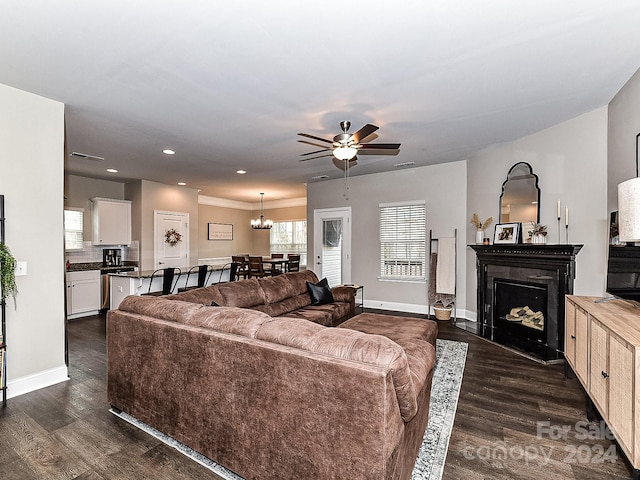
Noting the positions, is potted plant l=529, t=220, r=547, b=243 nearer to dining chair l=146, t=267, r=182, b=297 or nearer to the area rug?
the area rug

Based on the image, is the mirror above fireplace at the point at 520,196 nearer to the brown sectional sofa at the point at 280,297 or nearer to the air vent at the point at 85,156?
the brown sectional sofa at the point at 280,297

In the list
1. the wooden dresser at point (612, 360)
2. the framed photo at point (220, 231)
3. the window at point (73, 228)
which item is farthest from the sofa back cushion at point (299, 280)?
the framed photo at point (220, 231)

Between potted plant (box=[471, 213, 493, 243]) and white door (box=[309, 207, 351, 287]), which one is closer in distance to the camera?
potted plant (box=[471, 213, 493, 243])

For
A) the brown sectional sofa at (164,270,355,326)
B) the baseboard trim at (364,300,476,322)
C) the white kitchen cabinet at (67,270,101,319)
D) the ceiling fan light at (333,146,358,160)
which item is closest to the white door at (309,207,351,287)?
the baseboard trim at (364,300,476,322)

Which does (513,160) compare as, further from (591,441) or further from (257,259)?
(257,259)

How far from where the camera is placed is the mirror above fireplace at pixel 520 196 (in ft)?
→ 13.9

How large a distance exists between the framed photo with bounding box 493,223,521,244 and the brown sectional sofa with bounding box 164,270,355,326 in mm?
2255

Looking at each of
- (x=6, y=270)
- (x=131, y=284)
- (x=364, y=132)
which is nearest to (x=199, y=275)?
(x=131, y=284)

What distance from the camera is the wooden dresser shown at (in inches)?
64.7

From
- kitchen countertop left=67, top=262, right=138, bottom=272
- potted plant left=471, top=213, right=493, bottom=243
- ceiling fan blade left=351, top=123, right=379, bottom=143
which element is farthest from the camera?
kitchen countertop left=67, top=262, right=138, bottom=272

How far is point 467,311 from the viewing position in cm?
552

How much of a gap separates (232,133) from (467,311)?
4612 millimetres

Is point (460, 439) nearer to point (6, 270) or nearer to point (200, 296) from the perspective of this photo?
point (200, 296)

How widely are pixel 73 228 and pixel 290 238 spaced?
5.73 metres
